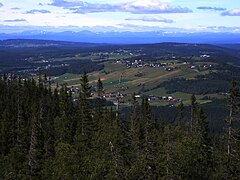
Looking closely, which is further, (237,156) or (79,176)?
(237,156)

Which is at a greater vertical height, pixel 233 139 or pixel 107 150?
pixel 233 139

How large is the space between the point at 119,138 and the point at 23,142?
1446 centimetres

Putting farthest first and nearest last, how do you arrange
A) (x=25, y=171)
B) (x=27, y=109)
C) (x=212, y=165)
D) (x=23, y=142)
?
(x=27, y=109) < (x=23, y=142) < (x=212, y=165) < (x=25, y=171)

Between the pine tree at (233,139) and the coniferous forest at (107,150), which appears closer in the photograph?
the coniferous forest at (107,150)

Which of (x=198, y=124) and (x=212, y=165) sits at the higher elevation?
(x=198, y=124)

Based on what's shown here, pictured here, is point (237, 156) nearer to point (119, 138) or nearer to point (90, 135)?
point (119, 138)

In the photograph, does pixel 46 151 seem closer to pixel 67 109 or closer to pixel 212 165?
pixel 212 165

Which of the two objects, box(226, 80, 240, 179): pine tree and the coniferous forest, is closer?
the coniferous forest

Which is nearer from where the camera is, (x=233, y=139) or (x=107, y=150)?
(x=233, y=139)

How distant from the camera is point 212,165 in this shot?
54.8m

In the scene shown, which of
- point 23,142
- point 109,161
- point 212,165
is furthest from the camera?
point 23,142

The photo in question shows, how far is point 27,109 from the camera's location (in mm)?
80562

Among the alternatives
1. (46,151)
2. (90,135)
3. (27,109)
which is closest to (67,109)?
(27,109)

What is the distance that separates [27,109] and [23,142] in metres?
21.6
